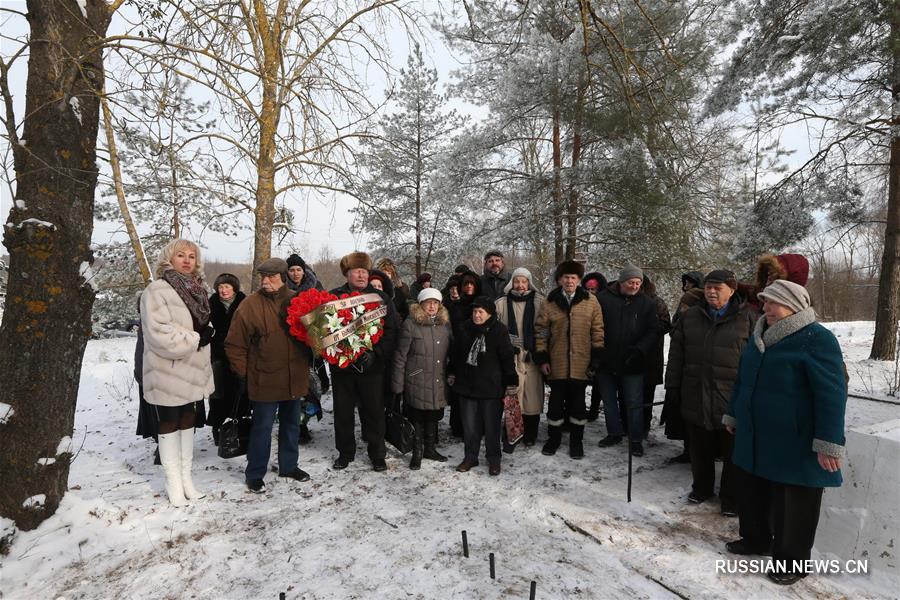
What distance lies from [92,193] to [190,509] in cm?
256

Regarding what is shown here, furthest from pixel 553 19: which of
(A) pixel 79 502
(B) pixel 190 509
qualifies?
(A) pixel 79 502

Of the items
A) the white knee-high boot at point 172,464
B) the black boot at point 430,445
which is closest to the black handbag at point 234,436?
the white knee-high boot at point 172,464

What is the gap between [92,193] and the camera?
3346 millimetres

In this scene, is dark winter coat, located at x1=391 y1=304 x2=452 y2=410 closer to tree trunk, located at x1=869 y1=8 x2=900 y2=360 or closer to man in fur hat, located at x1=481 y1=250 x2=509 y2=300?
man in fur hat, located at x1=481 y1=250 x2=509 y2=300

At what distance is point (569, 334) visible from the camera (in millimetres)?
4781

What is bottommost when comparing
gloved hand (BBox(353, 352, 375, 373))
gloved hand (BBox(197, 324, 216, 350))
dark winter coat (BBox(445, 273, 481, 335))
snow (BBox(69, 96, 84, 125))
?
gloved hand (BBox(353, 352, 375, 373))

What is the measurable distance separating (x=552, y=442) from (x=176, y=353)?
3.70 metres

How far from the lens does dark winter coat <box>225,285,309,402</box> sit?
383 centimetres

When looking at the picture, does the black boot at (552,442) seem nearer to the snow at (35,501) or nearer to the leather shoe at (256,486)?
the leather shoe at (256,486)

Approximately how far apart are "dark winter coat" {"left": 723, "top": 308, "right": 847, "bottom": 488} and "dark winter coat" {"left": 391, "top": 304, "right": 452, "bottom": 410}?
2.62 meters

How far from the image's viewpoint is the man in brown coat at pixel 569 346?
477 centimetres

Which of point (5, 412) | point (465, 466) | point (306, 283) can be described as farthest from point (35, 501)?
point (465, 466)

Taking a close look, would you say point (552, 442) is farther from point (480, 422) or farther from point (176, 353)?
point (176, 353)

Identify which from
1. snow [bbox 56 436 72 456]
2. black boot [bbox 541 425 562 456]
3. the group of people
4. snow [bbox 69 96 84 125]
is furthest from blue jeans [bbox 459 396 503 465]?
snow [bbox 69 96 84 125]
